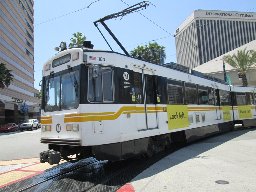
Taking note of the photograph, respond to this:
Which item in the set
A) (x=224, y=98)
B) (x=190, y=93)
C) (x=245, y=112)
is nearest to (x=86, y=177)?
(x=190, y=93)

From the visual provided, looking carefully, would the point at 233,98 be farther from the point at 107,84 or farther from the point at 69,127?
the point at 69,127

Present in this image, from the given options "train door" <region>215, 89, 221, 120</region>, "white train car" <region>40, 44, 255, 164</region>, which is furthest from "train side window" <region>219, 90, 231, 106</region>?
"white train car" <region>40, 44, 255, 164</region>

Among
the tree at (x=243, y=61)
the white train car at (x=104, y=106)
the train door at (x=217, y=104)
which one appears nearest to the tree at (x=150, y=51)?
the tree at (x=243, y=61)

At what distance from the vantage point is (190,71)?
1442cm

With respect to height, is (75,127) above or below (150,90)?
below

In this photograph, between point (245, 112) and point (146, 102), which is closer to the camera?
point (146, 102)

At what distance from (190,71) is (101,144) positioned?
7399 millimetres

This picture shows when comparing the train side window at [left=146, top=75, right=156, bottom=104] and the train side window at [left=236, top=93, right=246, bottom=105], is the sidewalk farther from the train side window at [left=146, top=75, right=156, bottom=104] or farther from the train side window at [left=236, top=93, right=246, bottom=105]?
the train side window at [left=236, top=93, right=246, bottom=105]

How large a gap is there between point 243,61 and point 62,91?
4411 centimetres

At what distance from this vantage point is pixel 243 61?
48.6 m

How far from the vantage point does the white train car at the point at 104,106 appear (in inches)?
325

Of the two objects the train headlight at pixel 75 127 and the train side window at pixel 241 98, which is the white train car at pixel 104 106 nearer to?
the train headlight at pixel 75 127

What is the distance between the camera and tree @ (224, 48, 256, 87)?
1908 inches

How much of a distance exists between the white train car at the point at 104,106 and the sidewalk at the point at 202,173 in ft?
3.14
